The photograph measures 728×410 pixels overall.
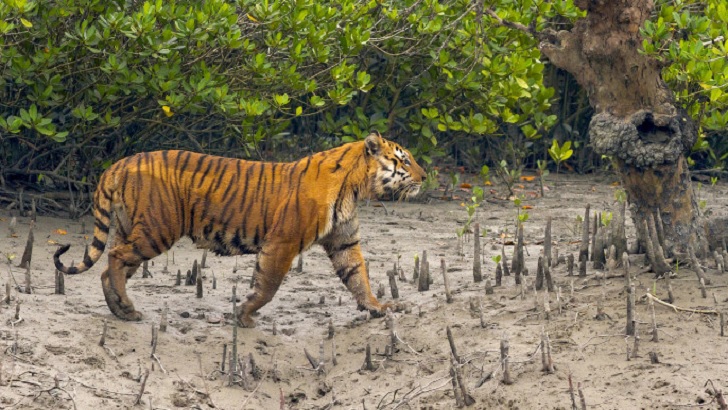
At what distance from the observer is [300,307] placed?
25.5 ft


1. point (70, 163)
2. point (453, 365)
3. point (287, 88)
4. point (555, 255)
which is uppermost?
point (287, 88)

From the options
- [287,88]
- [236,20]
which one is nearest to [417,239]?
[287,88]

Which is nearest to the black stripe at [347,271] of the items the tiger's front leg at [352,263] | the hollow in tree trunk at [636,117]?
the tiger's front leg at [352,263]

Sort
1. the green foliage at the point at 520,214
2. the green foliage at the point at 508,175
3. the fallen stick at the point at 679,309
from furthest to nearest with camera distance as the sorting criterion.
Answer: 1. the green foliage at the point at 508,175
2. the green foliage at the point at 520,214
3. the fallen stick at the point at 679,309

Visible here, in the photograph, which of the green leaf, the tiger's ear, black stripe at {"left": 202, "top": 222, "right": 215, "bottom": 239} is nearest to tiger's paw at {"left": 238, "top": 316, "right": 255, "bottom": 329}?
black stripe at {"left": 202, "top": 222, "right": 215, "bottom": 239}

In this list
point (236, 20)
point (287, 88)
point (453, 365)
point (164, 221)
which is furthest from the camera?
point (287, 88)

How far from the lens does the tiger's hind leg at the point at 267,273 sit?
7125 mm

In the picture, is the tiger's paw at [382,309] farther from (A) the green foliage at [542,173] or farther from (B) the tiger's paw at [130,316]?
(A) the green foliage at [542,173]

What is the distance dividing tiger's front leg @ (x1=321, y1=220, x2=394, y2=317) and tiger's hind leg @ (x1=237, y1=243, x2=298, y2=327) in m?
0.39

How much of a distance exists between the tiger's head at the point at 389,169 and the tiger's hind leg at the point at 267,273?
2.65ft

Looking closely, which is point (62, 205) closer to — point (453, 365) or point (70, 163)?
point (70, 163)

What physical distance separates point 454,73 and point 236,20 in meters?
2.70

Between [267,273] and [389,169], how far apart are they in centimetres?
116

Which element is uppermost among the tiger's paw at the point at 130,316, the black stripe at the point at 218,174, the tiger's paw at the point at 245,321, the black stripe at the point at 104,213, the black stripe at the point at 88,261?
the black stripe at the point at 218,174
